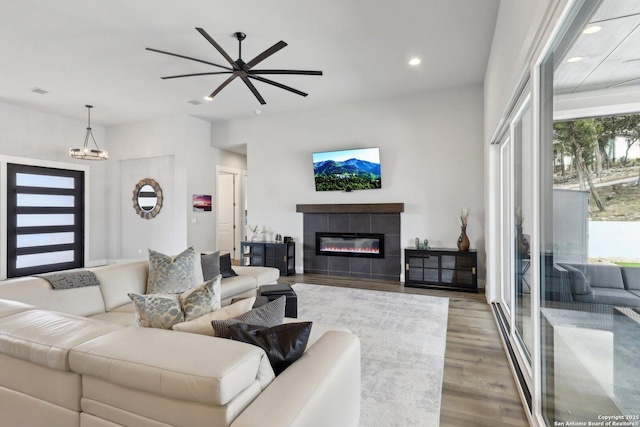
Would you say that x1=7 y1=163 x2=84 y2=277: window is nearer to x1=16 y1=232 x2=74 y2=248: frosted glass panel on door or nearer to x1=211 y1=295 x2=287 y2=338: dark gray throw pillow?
x1=16 y1=232 x2=74 y2=248: frosted glass panel on door

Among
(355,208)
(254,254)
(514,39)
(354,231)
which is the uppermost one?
(514,39)

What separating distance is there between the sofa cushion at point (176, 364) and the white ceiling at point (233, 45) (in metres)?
3.23

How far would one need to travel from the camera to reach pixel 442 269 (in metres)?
5.32

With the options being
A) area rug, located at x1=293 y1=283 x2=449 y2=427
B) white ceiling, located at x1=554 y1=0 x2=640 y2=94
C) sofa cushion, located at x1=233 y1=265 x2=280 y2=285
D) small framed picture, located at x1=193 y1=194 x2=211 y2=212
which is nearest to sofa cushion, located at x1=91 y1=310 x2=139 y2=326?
sofa cushion, located at x1=233 y1=265 x2=280 y2=285

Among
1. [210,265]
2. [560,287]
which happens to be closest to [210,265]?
[210,265]

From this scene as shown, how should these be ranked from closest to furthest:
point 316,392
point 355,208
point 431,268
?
point 316,392
point 431,268
point 355,208

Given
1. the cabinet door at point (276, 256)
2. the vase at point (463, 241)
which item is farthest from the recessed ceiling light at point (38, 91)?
the vase at point (463, 241)

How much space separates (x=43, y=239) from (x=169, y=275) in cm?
569

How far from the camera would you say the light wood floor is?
2.02 m

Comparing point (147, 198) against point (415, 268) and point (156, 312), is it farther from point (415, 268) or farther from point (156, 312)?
point (156, 312)

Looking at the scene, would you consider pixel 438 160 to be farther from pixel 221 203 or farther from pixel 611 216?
pixel 221 203

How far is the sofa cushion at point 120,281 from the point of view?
2902 mm

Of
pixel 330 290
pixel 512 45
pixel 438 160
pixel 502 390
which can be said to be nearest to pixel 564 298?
pixel 502 390

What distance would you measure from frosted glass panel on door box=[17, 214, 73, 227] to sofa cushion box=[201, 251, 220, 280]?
522 cm
